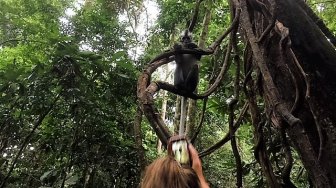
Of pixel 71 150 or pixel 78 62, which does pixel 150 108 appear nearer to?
pixel 78 62

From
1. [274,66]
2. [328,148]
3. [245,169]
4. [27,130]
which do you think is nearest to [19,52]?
[27,130]

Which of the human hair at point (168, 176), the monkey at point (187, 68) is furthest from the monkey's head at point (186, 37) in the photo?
the human hair at point (168, 176)

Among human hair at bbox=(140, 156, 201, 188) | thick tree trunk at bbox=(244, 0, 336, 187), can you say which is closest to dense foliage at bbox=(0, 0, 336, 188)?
thick tree trunk at bbox=(244, 0, 336, 187)

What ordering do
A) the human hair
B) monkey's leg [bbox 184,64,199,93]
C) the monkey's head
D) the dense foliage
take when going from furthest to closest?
1. the dense foliage
2. the monkey's head
3. monkey's leg [bbox 184,64,199,93]
4. the human hair

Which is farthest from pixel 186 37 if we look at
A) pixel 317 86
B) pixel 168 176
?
pixel 168 176

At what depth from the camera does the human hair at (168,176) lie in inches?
30.8

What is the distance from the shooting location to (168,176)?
2.59 feet

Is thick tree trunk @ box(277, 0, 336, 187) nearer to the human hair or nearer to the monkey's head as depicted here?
the human hair

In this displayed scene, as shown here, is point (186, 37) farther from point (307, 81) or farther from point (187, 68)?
point (307, 81)

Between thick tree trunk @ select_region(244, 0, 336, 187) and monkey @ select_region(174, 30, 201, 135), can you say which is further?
monkey @ select_region(174, 30, 201, 135)

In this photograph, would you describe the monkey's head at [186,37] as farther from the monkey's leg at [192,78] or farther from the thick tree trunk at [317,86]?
the thick tree trunk at [317,86]

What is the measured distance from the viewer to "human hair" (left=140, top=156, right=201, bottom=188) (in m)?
0.78

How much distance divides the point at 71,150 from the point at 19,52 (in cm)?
239

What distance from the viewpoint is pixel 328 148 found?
131cm
